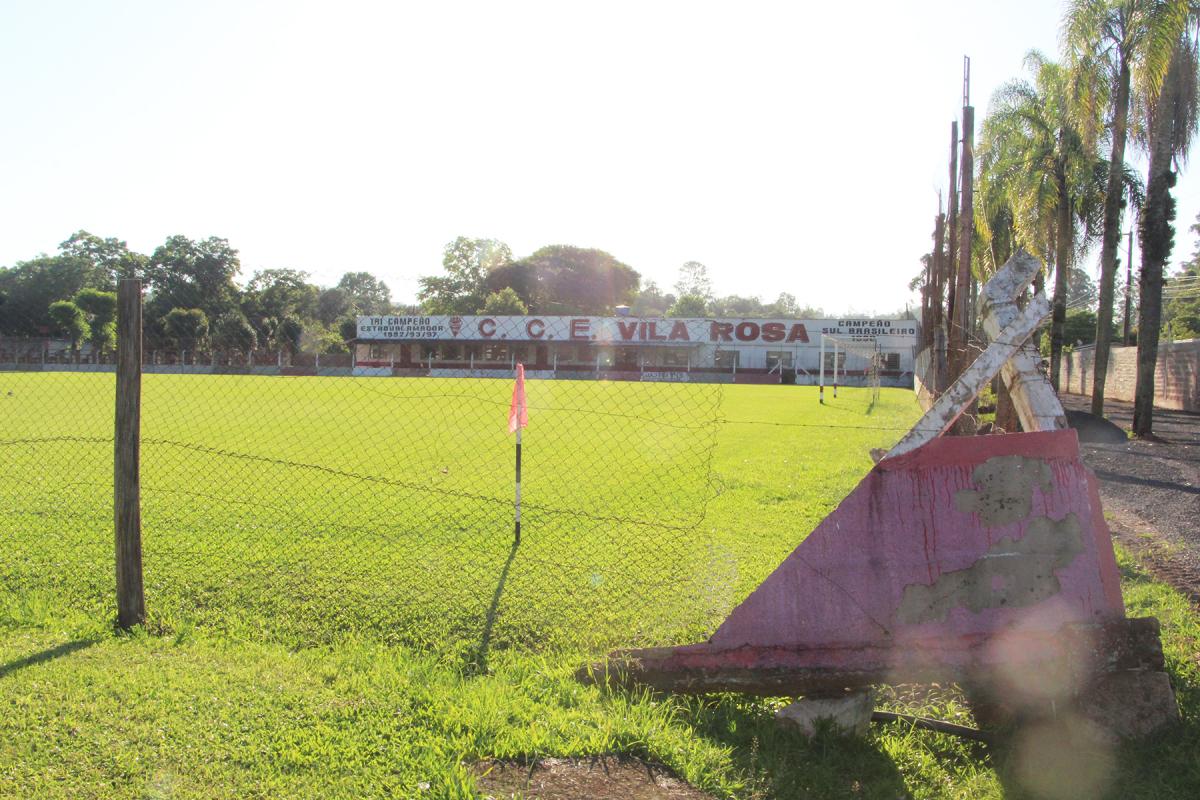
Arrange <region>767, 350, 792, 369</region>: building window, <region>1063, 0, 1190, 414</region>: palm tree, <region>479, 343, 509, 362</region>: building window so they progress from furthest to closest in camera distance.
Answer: <region>767, 350, 792, 369</region>: building window → <region>479, 343, 509, 362</region>: building window → <region>1063, 0, 1190, 414</region>: palm tree

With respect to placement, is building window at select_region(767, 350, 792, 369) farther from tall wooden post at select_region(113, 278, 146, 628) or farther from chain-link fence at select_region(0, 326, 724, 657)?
tall wooden post at select_region(113, 278, 146, 628)

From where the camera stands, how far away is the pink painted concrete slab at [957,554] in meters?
3.45

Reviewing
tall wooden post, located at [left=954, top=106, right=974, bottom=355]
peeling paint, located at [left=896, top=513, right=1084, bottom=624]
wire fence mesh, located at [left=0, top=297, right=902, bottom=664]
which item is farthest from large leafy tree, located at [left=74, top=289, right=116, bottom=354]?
peeling paint, located at [left=896, top=513, right=1084, bottom=624]

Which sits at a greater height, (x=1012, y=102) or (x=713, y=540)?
(x=1012, y=102)

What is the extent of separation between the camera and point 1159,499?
32.2ft

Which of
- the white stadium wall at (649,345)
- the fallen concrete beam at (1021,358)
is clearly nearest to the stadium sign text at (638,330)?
the white stadium wall at (649,345)

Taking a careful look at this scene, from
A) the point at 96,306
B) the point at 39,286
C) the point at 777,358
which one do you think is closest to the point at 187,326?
the point at 96,306

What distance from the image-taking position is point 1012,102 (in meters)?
28.2

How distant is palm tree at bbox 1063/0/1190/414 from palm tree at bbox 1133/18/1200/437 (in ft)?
1.76

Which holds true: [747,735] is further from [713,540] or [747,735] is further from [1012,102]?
[1012,102]

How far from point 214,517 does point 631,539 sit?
144 inches

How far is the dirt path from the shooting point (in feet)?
21.7

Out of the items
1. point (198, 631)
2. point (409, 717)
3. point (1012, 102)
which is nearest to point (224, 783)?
point (409, 717)

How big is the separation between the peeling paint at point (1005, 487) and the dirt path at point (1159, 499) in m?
2.90
